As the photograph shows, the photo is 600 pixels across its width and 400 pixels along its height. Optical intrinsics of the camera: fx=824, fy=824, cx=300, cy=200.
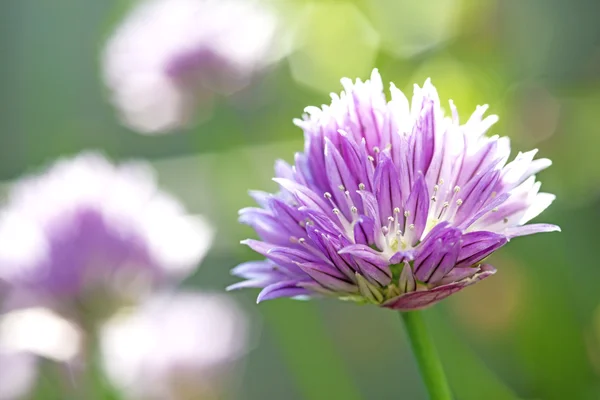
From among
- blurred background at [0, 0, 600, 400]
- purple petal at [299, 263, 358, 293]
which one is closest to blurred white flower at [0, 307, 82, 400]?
blurred background at [0, 0, 600, 400]

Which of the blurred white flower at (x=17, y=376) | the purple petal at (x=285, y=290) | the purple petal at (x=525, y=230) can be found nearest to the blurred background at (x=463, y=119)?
the blurred white flower at (x=17, y=376)

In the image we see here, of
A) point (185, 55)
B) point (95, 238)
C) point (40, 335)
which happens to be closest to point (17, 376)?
point (40, 335)

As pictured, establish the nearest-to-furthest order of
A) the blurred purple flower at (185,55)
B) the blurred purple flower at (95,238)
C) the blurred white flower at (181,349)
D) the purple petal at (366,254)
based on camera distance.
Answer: the purple petal at (366,254)
the blurred purple flower at (95,238)
the blurred white flower at (181,349)
the blurred purple flower at (185,55)

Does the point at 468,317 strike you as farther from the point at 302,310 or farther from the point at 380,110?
the point at 380,110

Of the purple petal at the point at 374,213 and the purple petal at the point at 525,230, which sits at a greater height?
the purple petal at the point at 374,213

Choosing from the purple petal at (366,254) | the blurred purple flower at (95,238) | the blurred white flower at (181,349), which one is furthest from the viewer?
the blurred white flower at (181,349)

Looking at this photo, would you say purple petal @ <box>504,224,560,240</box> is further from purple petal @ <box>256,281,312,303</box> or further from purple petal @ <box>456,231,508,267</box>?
purple petal @ <box>256,281,312,303</box>

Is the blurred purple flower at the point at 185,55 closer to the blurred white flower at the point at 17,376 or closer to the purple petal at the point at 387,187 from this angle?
the blurred white flower at the point at 17,376
